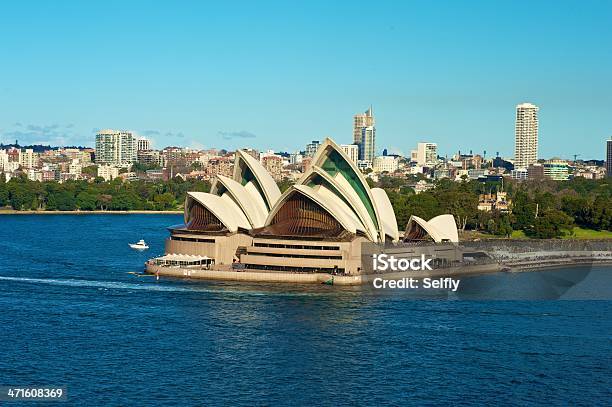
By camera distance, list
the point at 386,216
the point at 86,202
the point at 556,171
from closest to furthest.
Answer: the point at 386,216 → the point at 86,202 → the point at 556,171

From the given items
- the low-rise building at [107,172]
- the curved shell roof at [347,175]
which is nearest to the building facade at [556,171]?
the low-rise building at [107,172]

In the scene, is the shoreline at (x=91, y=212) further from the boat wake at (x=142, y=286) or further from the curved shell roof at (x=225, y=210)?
the boat wake at (x=142, y=286)

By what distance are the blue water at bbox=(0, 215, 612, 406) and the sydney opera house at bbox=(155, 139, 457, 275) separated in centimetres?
356

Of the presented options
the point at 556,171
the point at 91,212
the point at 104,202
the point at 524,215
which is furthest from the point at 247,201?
the point at 556,171

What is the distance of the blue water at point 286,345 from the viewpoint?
28.7 metres

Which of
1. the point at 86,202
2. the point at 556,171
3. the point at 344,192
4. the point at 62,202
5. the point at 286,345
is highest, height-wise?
the point at 556,171

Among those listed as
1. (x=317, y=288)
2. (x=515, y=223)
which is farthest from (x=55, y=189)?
(x=317, y=288)

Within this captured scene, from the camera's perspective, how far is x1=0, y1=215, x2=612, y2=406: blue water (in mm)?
28719

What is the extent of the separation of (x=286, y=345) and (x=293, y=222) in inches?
736

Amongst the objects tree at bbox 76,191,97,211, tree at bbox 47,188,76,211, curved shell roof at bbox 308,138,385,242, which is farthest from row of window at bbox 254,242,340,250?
tree at bbox 76,191,97,211

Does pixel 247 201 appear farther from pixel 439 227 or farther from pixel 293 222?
pixel 439 227

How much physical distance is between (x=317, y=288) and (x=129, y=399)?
2110 centimetres

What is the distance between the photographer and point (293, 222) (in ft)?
173

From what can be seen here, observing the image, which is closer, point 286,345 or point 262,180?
point 286,345
